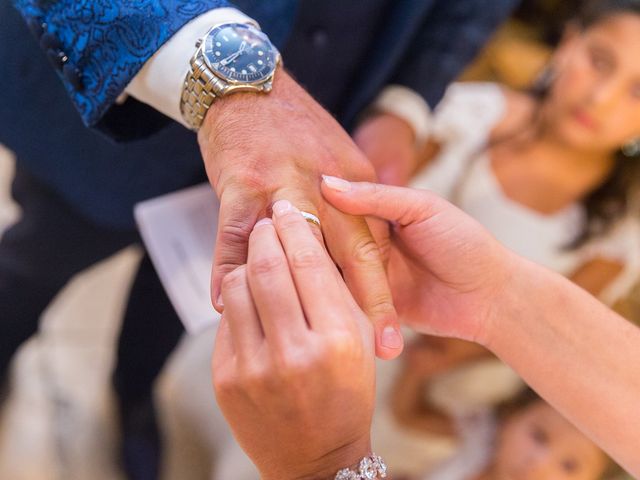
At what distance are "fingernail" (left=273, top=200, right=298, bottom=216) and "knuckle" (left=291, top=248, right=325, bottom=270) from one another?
5 cm

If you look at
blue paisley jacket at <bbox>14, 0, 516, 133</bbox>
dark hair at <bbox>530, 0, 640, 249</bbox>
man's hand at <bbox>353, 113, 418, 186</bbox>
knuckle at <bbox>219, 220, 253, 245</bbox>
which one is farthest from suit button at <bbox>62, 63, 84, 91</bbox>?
dark hair at <bbox>530, 0, 640, 249</bbox>

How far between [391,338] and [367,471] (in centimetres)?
13

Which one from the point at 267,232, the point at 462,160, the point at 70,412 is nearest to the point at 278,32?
the point at 267,232

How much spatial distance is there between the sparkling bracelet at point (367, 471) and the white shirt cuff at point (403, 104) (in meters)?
0.60

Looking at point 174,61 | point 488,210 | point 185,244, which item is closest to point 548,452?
point 488,210

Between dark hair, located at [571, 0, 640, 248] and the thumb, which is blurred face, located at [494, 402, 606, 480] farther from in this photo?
the thumb

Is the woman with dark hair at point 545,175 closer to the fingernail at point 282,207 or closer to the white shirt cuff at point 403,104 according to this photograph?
the white shirt cuff at point 403,104

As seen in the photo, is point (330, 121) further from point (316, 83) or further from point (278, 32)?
point (316, 83)

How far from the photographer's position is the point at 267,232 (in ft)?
1.65

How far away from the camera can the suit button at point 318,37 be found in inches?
31.5

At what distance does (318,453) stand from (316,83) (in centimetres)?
57

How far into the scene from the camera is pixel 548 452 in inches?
55.7

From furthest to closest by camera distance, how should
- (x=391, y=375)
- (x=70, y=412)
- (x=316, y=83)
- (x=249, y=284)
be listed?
(x=391, y=375) → (x=70, y=412) → (x=316, y=83) → (x=249, y=284)

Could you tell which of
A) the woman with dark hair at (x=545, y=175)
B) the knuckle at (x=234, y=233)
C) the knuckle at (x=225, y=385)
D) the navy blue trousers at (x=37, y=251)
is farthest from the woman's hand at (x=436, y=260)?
the woman with dark hair at (x=545, y=175)
